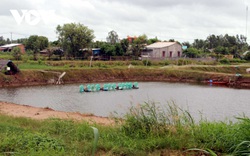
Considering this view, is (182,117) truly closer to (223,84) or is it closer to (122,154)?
(122,154)

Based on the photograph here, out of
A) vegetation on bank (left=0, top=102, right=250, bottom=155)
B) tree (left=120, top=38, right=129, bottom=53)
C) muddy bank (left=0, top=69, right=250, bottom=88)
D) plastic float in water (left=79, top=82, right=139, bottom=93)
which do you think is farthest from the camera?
tree (left=120, top=38, right=129, bottom=53)

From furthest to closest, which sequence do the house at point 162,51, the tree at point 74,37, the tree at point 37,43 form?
1. the house at point 162,51
2. the tree at point 37,43
3. the tree at point 74,37

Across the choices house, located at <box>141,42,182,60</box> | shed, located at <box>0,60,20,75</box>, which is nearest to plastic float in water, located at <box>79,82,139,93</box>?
shed, located at <box>0,60,20,75</box>

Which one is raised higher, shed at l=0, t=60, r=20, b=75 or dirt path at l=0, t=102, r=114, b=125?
shed at l=0, t=60, r=20, b=75

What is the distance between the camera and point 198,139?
5.85m

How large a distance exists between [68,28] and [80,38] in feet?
8.38

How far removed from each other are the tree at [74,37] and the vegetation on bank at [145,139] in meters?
40.8

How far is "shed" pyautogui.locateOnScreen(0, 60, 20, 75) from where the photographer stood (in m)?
30.4

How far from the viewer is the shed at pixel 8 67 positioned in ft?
99.8

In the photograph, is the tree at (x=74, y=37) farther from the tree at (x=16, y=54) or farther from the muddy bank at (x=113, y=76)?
the muddy bank at (x=113, y=76)

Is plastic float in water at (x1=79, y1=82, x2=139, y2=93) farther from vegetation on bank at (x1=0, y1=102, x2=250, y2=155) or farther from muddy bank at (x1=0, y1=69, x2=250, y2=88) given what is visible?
vegetation on bank at (x1=0, y1=102, x2=250, y2=155)

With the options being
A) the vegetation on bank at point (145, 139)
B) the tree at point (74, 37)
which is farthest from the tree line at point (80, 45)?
the vegetation on bank at point (145, 139)

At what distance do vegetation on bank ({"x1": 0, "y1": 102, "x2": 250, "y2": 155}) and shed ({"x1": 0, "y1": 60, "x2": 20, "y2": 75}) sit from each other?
25.4 metres

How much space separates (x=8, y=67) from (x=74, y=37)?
17.2 meters
